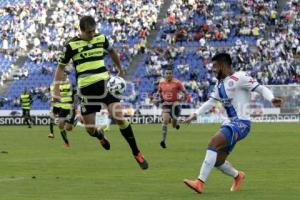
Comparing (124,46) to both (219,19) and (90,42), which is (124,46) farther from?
(90,42)

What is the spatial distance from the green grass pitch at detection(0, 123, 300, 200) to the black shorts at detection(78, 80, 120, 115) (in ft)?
4.38

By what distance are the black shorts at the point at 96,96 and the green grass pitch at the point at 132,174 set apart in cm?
133

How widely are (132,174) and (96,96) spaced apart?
5.34 ft

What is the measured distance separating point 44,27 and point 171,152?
3864 cm

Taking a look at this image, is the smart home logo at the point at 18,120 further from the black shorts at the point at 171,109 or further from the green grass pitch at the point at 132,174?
the green grass pitch at the point at 132,174

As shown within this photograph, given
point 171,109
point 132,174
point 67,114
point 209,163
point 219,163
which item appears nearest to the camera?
point 209,163

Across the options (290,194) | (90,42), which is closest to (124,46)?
(90,42)

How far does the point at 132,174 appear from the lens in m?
14.6

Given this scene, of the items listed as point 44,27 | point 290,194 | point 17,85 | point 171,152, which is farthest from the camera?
point 44,27

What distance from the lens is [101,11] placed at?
59500 mm

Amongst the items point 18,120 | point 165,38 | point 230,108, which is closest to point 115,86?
point 230,108

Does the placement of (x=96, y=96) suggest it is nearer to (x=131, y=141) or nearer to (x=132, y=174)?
(x=131, y=141)

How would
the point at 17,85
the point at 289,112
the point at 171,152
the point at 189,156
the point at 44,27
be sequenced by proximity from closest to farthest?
1. the point at 189,156
2. the point at 171,152
3. the point at 289,112
4. the point at 17,85
5. the point at 44,27

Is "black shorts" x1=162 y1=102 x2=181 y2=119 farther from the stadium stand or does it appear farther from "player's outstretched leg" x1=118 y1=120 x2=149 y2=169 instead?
the stadium stand
